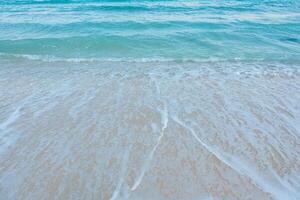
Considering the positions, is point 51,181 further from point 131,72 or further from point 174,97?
point 131,72

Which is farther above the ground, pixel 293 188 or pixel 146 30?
pixel 293 188

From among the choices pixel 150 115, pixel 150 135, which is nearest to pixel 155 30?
pixel 150 115

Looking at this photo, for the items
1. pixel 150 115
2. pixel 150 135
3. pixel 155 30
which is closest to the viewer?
pixel 150 135

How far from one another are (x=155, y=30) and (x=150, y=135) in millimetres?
10662

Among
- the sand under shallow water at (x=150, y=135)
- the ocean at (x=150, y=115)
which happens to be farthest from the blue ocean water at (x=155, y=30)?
the sand under shallow water at (x=150, y=135)

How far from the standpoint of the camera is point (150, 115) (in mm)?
7031

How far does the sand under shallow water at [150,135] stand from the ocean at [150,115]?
24mm

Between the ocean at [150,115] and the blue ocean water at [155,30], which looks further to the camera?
the blue ocean water at [155,30]

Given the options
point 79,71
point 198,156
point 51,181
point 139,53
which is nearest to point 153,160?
point 198,156

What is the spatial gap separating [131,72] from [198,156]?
16.6 feet

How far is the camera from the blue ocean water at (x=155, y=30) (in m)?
12.3

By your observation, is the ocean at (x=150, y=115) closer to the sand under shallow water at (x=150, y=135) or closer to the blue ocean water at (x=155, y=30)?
the sand under shallow water at (x=150, y=135)

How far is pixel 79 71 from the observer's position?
33.3 ft

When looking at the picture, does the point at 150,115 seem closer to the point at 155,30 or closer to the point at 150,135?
the point at 150,135
